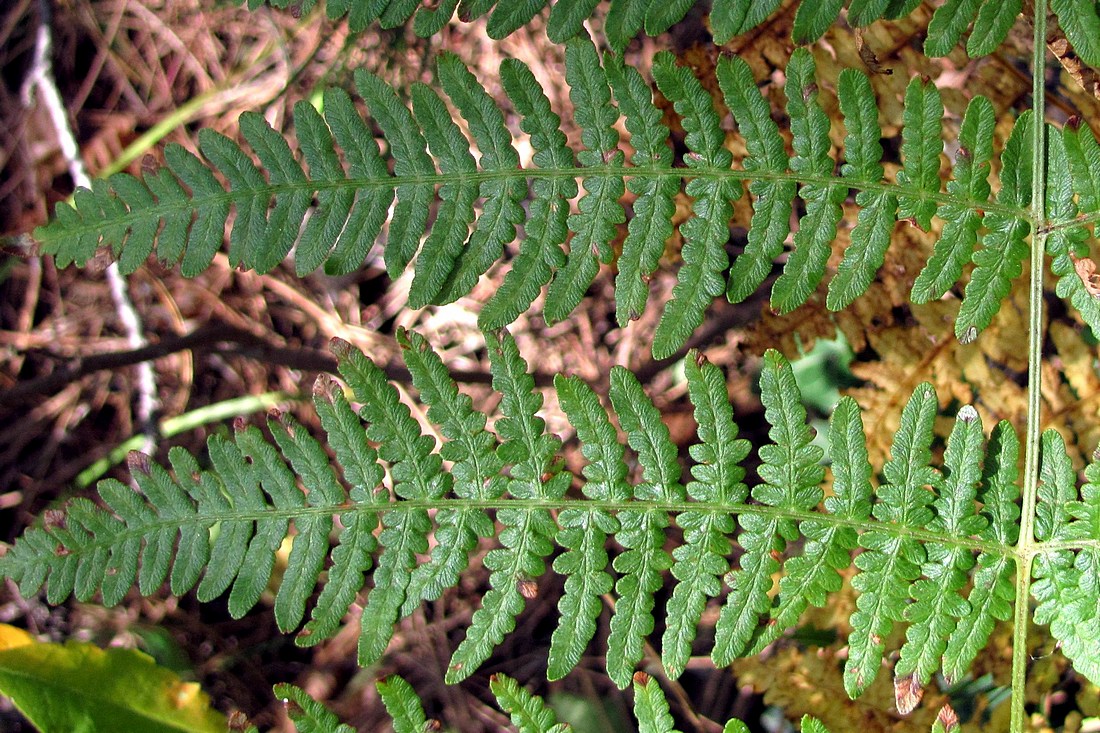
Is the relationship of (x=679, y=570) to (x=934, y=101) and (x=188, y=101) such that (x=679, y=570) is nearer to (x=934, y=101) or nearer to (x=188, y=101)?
(x=934, y=101)

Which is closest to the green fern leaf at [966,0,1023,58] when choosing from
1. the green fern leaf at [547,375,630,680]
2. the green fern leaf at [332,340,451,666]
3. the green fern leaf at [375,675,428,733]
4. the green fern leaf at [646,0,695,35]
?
the green fern leaf at [646,0,695,35]

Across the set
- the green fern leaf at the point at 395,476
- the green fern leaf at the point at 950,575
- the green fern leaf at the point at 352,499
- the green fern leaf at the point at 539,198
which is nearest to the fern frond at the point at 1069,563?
the green fern leaf at the point at 950,575

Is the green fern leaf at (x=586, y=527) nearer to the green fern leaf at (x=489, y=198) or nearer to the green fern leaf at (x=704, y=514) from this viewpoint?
the green fern leaf at (x=704, y=514)

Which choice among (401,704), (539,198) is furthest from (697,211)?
(401,704)

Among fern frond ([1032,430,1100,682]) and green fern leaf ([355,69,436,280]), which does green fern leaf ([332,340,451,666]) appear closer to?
green fern leaf ([355,69,436,280])

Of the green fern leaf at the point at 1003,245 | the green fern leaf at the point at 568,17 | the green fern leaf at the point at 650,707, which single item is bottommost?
the green fern leaf at the point at 650,707
